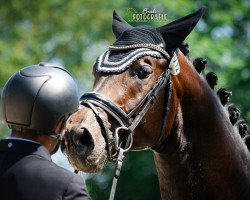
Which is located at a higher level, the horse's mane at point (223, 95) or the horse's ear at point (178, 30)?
the horse's ear at point (178, 30)

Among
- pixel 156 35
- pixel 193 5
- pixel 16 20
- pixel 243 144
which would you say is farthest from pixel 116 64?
pixel 16 20

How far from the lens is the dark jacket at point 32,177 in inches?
153

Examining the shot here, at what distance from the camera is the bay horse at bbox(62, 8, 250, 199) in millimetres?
5828

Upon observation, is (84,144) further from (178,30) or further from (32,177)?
(32,177)

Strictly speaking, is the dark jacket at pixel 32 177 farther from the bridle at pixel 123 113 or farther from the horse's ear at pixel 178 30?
the horse's ear at pixel 178 30

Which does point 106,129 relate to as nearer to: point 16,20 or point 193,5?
point 193,5

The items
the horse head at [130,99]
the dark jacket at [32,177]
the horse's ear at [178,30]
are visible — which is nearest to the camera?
the dark jacket at [32,177]

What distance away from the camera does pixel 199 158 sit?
6.08 metres

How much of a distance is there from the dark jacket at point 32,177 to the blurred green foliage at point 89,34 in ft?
34.3

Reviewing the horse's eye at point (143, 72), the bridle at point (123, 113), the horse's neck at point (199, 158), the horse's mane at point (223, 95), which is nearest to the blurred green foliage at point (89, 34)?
the horse's mane at point (223, 95)

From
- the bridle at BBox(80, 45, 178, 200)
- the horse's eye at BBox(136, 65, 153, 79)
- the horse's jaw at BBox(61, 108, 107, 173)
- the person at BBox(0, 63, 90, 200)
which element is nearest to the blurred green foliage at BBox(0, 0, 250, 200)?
the bridle at BBox(80, 45, 178, 200)

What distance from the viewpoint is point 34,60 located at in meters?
21.3

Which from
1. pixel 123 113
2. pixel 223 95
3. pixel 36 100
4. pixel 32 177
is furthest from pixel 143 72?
pixel 32 177

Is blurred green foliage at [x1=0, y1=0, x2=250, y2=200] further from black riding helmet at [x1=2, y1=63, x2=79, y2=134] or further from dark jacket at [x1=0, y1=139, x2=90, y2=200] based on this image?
dark jacket at [x1=0, y1=139, x2=90, y2=200]
